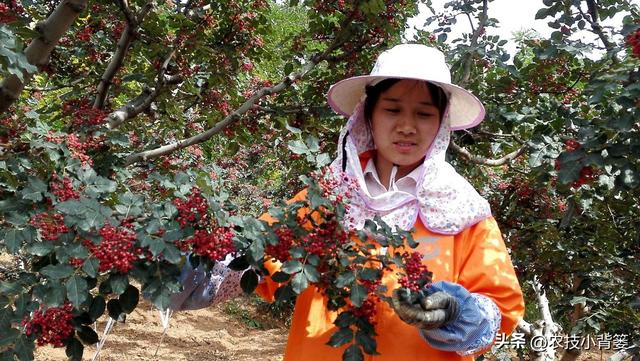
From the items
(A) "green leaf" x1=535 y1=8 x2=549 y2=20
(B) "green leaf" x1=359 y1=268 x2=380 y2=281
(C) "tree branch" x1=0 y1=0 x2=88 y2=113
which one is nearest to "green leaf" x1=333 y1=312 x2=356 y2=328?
(B) "green leaf" x1=359 y1=268 x2=380 y2=281

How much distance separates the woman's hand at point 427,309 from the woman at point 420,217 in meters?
0.03

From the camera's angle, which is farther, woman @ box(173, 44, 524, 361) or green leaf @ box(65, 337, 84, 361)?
woman @ box(173, 44, 524, 361)

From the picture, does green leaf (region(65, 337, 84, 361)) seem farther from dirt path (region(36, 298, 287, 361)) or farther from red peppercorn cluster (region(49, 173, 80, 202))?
dirt path (region(36, 298, 287, 361))

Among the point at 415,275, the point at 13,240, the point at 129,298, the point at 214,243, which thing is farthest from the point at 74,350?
the point at 415,275

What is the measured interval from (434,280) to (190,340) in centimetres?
577

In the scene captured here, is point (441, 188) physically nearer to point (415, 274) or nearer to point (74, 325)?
point (415, 274)

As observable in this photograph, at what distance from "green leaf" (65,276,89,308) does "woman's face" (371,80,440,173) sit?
74 centimetres

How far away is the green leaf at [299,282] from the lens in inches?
42.8

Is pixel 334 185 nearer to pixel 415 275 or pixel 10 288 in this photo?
pixel 415 275

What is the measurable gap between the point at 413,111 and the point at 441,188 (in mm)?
196

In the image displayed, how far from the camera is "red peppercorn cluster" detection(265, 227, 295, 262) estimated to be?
Result: 1.17 meters

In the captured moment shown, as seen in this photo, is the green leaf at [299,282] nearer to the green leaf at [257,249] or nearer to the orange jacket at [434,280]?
the green leaf at [257,249]

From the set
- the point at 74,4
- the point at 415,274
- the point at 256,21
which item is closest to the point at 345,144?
the point at 415,274

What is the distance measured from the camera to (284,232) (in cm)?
117
